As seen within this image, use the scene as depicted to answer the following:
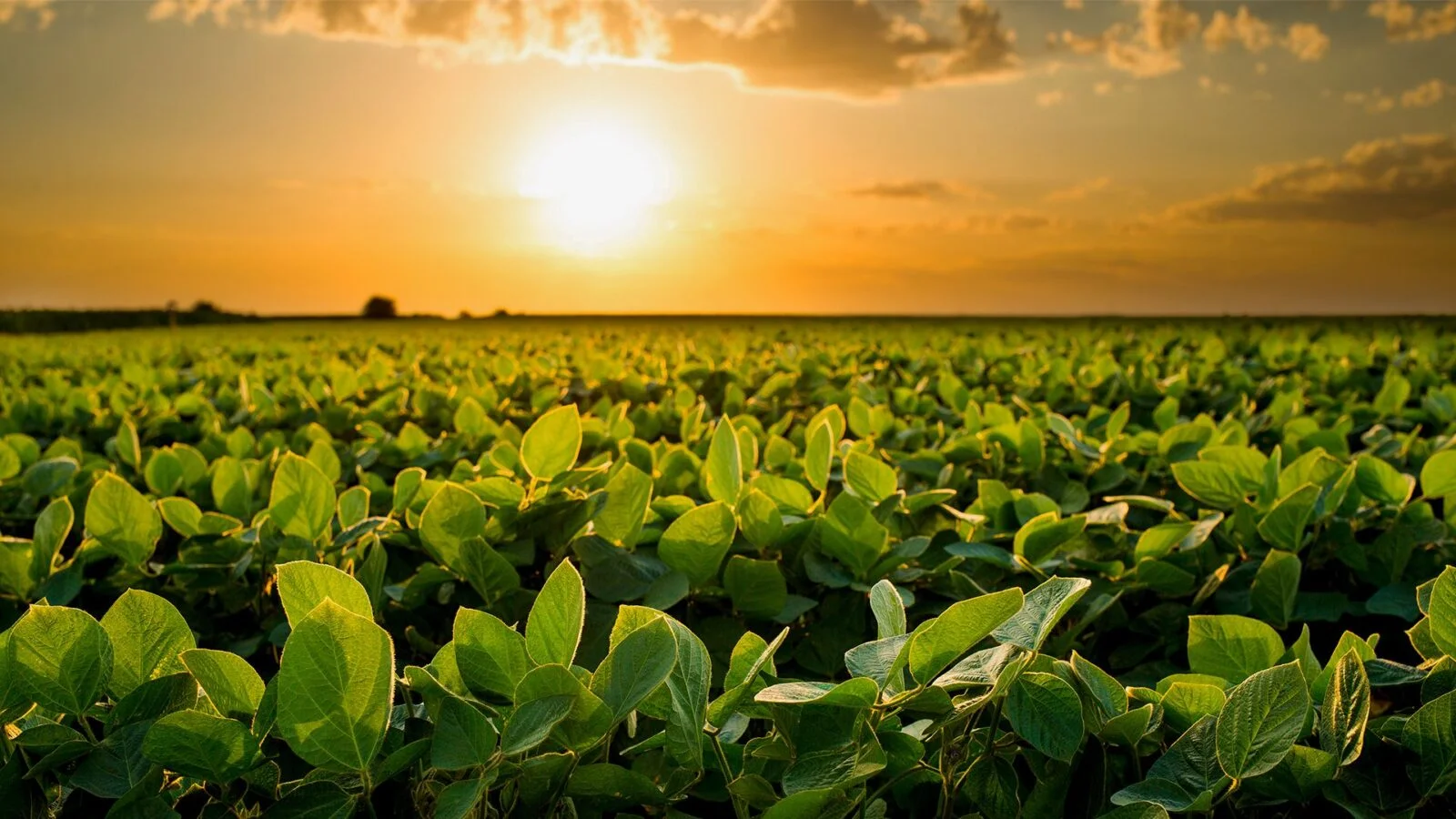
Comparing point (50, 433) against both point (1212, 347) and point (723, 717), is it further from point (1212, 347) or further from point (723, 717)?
point (1212, 347)

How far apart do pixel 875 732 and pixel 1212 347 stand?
261 inches

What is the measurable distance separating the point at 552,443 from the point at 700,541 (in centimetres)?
39

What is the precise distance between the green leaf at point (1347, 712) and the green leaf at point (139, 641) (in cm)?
132

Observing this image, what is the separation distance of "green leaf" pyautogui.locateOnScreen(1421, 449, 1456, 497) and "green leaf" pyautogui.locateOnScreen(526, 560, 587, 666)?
2.01 metres

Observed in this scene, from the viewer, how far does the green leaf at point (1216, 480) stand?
89.7 inches

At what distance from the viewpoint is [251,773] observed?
1.07 m

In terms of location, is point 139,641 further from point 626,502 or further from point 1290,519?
point 1290,519

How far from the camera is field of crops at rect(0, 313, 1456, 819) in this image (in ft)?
3.45

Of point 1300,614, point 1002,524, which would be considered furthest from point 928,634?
point 1300,614

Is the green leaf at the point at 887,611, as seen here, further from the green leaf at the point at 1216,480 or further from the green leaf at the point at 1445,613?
the green leaf at the point at 1216,480

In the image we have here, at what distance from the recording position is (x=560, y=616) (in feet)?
3.65

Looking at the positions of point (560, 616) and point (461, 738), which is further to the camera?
point (560, 616)

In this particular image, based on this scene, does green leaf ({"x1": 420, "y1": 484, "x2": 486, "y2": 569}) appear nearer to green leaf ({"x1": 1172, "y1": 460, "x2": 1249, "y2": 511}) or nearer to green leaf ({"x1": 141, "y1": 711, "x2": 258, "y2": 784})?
green leaf ({"x1": 141, "y1": 711, "x2": 258, "y2": 784})

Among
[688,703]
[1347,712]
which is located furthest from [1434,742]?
[688,703]
